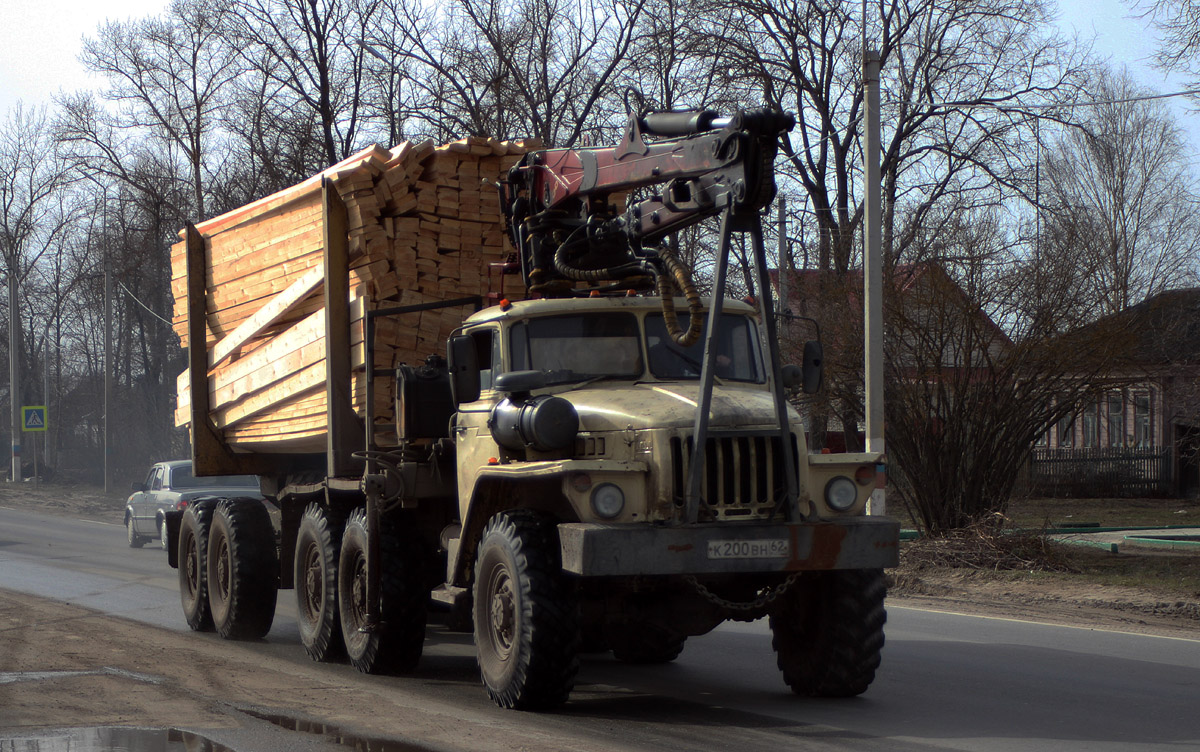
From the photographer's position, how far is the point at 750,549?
25.3 ft

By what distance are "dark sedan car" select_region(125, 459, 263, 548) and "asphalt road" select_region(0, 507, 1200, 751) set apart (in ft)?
34.0

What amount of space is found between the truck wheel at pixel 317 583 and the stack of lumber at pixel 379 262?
86cm

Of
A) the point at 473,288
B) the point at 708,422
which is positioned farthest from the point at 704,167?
the point at 473,288

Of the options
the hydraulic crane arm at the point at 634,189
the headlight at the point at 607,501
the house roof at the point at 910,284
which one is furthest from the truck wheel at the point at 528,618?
the house roof at the point at 910,284

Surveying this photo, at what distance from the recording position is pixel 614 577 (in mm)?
8109

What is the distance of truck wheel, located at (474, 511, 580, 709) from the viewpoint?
7762mm

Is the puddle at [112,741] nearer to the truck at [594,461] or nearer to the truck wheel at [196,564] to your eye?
the truck at [594,461]

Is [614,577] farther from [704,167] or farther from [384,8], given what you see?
[384,8]

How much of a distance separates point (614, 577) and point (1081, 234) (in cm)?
1362

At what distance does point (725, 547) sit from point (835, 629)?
123cm

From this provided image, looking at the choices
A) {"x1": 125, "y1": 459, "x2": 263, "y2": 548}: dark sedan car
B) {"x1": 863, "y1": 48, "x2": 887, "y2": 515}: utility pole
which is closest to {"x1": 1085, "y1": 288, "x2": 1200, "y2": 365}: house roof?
{"x1": 863, "y1": 48, "x2": 887, "y2": 515}: utility pole

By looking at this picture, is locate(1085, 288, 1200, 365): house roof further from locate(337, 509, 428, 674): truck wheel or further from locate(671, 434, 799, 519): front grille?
locate(671, 434, 799, 519): front grille

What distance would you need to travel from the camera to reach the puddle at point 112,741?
6.97 metres

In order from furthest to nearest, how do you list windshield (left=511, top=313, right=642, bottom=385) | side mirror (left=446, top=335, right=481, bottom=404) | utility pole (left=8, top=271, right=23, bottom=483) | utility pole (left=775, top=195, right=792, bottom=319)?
utility pole (left=8, top=271, right=23, bottom=483), utility pole (left=775, top=195, right=792, bottom=319), side mirror (left=446, top=335, right=481, bottom=404), windshield (left=511, top=313, right=642, bottom=385)
